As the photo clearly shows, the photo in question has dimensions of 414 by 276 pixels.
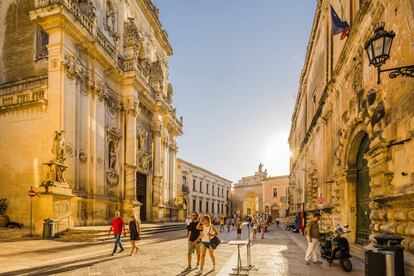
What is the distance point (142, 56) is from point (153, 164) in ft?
31.8

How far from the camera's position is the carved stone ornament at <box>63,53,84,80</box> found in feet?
59.5

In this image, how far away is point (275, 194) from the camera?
66.1 metres

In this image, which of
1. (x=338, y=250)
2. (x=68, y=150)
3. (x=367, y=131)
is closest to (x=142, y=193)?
(x=68, y=150)

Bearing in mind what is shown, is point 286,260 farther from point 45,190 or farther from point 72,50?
point 72,50

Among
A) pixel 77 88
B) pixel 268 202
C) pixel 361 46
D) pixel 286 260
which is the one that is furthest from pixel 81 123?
pixel 268 202

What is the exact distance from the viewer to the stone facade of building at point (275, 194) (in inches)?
2569

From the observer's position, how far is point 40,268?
Result: 8.88m

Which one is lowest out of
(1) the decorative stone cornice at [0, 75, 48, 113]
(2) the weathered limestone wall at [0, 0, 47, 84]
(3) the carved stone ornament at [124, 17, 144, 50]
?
(1) the decorative stone cornice at [0, 75, 48, 113]

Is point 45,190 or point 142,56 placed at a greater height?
point 142,56

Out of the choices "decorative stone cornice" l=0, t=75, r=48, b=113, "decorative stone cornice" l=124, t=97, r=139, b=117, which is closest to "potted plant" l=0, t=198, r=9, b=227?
"decorative stone cornice" l=0, t=75, r=48, b=113

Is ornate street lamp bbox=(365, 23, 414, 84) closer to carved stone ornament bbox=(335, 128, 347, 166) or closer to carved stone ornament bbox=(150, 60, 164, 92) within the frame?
carved stone ornament bbox=(335, 128, 347, 166)

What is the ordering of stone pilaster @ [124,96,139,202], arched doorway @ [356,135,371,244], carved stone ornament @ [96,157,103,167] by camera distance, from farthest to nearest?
1. stone pilaster @ [124,96,139,202]
2. carved stone ornament @ [96,157,103,167]
3. arched doorway @ [356,135,371,244]

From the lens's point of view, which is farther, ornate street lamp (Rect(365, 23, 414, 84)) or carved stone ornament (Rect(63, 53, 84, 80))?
carved stone ornament (Rect(63, 53, 84, 80))

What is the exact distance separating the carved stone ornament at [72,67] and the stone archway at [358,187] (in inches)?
564
